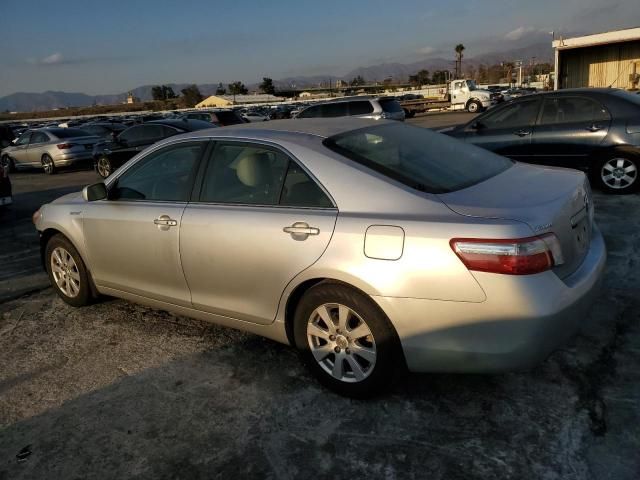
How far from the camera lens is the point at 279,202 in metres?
3.21

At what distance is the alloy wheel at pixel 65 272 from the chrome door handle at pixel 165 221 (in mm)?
1293

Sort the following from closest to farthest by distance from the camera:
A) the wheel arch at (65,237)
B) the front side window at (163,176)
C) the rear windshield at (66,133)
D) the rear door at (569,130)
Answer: the front side window at (163,176)
the wheel arch at (65,237)
the rear door at (569,130)
the rear windshield at (66,133)

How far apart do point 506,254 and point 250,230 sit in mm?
1496

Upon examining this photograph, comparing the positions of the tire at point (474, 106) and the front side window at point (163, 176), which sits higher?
the front side window at point (163, 176)

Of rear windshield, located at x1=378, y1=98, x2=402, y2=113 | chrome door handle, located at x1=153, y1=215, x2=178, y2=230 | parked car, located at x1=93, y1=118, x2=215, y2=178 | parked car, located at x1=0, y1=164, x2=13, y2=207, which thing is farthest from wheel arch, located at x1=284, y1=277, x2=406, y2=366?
rear windshield, located at x1=378, y1=98, x2=402, y2=113

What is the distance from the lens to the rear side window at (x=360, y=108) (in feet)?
61.1

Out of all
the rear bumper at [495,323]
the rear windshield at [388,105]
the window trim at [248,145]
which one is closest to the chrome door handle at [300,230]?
the window trim at [248,145]

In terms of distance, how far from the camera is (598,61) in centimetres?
2167

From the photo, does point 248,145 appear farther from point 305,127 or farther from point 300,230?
point 300,230

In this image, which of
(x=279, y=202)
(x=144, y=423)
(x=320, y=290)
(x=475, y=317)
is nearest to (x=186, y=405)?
(x=144, y=423)

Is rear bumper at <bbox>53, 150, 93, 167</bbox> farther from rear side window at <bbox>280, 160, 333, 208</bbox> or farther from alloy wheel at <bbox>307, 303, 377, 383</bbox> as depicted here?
alloy wheel at <bbox>307, 303, 377, 383</bbox>

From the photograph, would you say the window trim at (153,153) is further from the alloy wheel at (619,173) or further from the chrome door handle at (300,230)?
the alloy wheel at (619,173)

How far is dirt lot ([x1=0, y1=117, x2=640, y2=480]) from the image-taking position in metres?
2.53

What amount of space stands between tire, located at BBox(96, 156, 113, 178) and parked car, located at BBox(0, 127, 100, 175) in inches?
85.0
